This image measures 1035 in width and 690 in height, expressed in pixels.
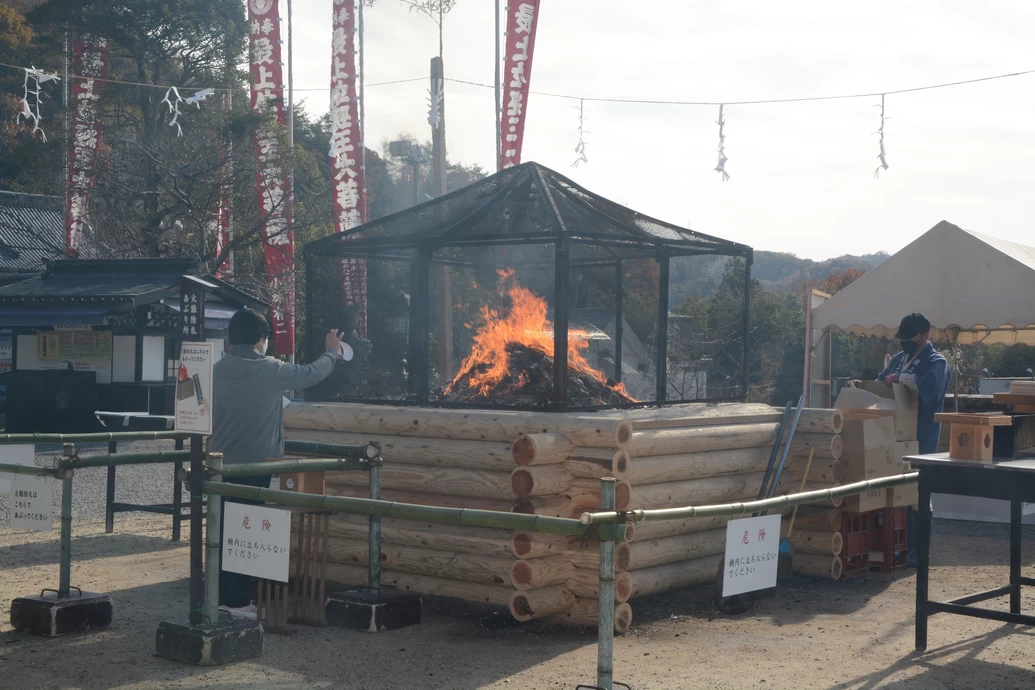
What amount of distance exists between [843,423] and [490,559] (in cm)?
332

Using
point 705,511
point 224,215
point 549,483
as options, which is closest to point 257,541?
point 549,483

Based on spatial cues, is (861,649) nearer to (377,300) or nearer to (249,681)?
(249,681)

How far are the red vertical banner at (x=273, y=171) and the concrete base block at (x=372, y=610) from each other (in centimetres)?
1753

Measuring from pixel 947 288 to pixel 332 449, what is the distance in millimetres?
7952

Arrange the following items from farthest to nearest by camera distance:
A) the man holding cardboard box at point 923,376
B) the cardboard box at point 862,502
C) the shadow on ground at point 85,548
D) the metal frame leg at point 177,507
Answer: the metal frame leg at point 177,507 < the man holding cardboard box at point 923,376 < the shadow on ground at point 85,548 < the cardboard box at point 862,502

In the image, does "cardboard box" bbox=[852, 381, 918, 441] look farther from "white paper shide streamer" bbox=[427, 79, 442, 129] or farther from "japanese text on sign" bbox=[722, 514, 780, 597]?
"white paper shide streamer" bbox=[427, 79, 442, 129]

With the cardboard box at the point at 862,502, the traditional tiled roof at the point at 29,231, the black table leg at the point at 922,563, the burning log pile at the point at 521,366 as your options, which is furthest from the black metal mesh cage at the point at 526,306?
the traditional tiled roof at the point at 29,231

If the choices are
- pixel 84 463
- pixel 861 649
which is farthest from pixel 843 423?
pixel 84 463

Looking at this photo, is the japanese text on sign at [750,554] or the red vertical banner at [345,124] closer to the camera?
the japanese text on sign at [750,554]

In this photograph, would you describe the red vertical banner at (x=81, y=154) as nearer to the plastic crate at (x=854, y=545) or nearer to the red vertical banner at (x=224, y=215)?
the red vertical banner at (x=224, y=215)

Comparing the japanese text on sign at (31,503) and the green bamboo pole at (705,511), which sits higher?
the green bamboo pole at (705,511)

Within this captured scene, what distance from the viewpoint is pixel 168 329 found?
20.1m

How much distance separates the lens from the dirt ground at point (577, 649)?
5449mm

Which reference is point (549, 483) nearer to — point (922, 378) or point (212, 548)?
point (212, 548)
